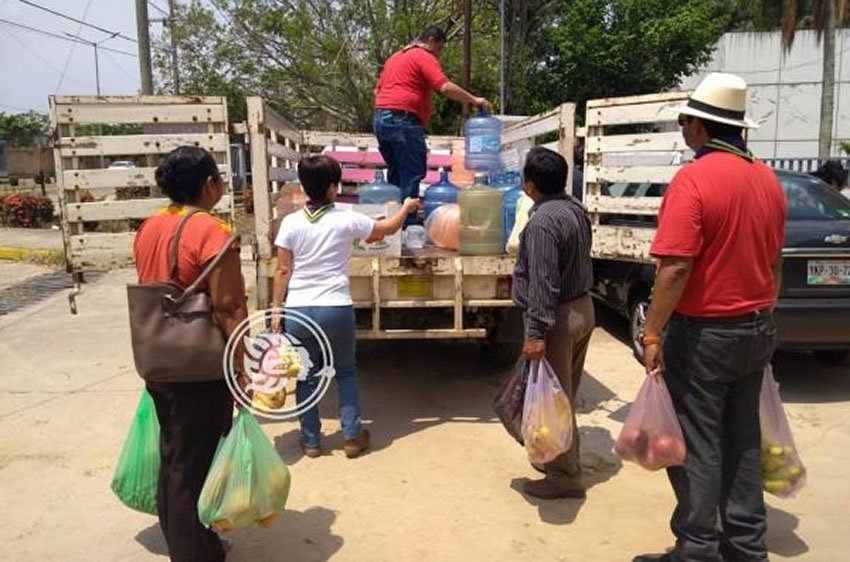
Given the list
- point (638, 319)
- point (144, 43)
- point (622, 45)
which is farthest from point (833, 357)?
point (622, 45)

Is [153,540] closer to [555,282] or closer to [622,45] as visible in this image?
[555,282]

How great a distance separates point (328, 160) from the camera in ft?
13.4

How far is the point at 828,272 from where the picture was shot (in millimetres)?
5246

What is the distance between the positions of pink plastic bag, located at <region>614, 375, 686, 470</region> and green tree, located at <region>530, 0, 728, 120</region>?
58.0 ft

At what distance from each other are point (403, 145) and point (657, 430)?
3432mm

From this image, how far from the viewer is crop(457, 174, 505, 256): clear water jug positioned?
487 centimetres

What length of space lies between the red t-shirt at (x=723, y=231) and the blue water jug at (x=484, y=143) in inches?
133

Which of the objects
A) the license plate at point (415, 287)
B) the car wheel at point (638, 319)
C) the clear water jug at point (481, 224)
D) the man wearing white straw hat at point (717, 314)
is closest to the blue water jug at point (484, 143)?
the clear water jug at point (481, 224)

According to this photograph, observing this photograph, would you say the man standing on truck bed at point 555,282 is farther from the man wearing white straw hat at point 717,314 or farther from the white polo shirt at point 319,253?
the white polo shirt at point 319,253

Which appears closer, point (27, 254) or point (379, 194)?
point (379, 194)

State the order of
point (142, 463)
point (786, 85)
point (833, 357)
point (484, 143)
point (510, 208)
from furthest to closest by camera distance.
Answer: point (786, 85), point (833, 357), point (484, 143), point (510, 208), point (142, 463)

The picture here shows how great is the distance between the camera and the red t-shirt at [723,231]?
9.07 ft

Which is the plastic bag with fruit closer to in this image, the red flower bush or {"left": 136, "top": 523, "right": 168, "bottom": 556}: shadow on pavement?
{"left": 136, "top": 523, "right": 168, "bottom": 556}: shadow on pavement

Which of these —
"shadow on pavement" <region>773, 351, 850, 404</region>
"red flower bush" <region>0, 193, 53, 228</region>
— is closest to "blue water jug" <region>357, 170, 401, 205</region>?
"shadow on pavement" <region>773, 351, 850, 404</region>
